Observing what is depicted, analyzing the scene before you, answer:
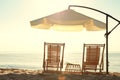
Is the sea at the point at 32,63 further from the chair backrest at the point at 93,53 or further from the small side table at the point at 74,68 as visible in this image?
the chair backrest at the point at 93,53

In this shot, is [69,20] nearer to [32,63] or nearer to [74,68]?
[74,68]

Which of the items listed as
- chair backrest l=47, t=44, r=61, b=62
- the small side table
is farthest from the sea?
chair backrest l=47, t=44, r=61, b=62

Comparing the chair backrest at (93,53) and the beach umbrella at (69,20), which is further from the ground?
the beach umbrella at (69,20)

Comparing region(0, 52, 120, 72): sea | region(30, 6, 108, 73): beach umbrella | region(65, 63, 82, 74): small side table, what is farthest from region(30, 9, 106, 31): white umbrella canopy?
region(0, 52, 120, 72): sea

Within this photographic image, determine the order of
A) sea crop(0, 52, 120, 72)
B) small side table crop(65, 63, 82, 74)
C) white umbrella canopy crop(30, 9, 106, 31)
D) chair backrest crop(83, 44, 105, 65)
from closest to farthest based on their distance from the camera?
white umbrella canopy crop(30, 9, 106, 31), chair backrest crop(83, 44, 105, 65), small side table crop(65, 63, 82, 74), sea crop(0, 52, 120, 72)

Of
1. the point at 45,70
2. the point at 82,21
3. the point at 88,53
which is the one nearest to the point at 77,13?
the point at 82,21

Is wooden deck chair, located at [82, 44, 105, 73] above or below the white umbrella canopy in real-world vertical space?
below

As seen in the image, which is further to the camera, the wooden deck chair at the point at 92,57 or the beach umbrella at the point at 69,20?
the wooden deck chair at the point at 92,57

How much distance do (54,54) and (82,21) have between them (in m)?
1.67

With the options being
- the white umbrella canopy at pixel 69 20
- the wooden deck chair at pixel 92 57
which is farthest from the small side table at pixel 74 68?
the white umbrella canopy at pixel 69 20

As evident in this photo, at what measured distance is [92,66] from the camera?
12961 millimetres

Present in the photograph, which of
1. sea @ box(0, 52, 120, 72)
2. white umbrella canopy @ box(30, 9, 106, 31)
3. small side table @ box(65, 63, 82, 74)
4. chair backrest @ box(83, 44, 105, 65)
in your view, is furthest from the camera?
sea @ box(0, 52, 120, 72)

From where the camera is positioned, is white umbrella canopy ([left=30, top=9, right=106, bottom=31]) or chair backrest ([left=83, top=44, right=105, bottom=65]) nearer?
white umbrella canopy ([left=30, top=9, right=106, bottom=31])

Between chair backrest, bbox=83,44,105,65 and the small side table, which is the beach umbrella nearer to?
chair backrest, bbox=83,44,105,65
